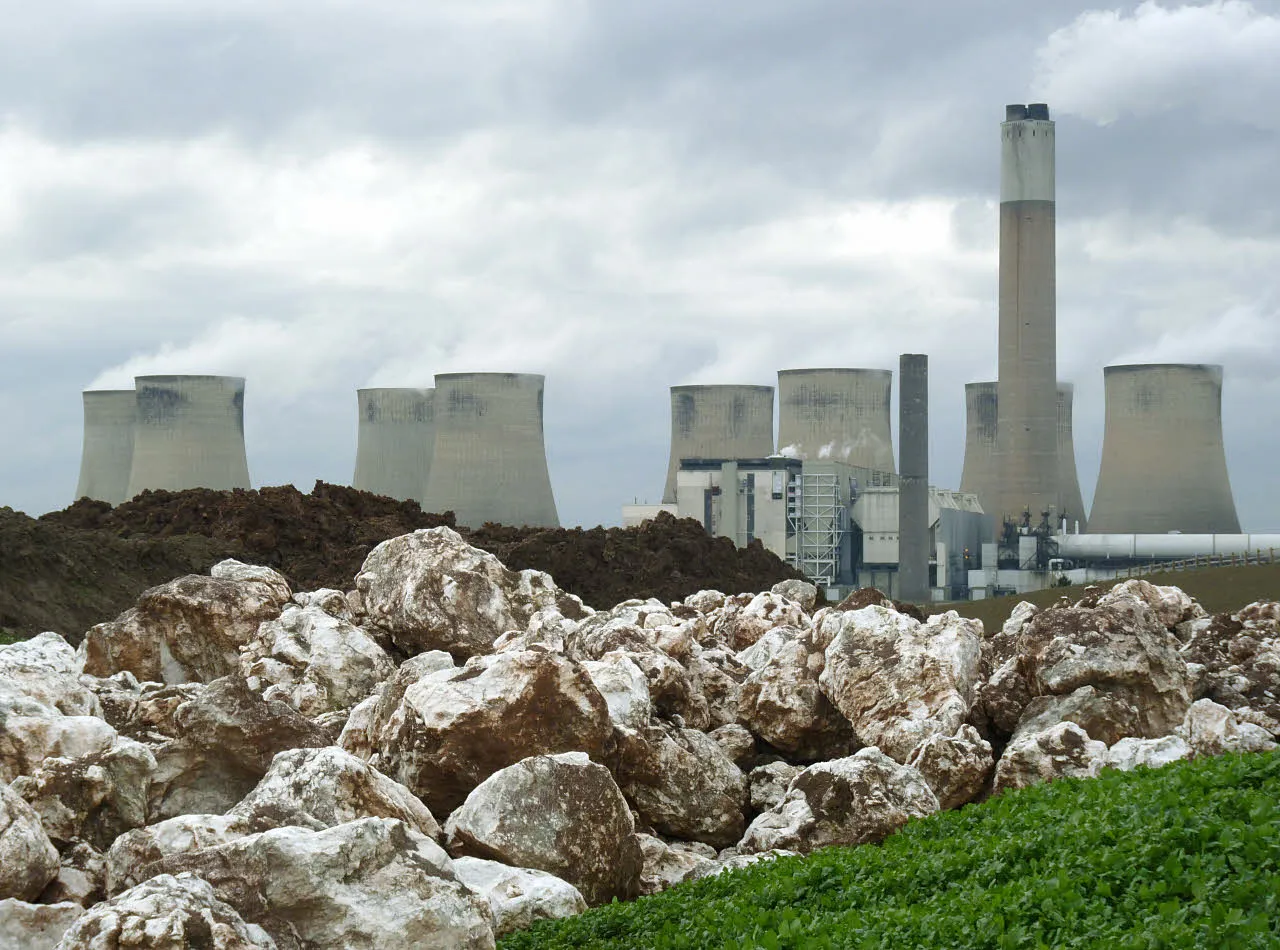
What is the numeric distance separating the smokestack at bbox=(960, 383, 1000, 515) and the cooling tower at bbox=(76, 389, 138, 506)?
24727 millimetres

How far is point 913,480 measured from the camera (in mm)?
34281

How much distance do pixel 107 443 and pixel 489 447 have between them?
12.6 meters

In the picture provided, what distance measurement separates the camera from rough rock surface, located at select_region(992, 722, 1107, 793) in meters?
6.85

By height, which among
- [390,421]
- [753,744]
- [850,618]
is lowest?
[753,744]

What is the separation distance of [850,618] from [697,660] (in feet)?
3.12

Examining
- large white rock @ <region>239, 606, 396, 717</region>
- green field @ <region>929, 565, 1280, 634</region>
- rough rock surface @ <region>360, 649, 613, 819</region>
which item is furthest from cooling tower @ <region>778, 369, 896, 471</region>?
rough rock surface @ <region>360, 649, 613, 819</region>

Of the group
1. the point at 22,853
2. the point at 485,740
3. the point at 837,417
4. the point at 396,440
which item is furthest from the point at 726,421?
the point at 22,853

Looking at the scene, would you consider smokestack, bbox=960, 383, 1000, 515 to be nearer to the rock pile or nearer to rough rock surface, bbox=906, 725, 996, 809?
the rock pile

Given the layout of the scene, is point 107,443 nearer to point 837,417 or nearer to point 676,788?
point 837,417

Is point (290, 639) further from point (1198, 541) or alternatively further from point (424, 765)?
point (1198, 541)

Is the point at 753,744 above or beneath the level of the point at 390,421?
beneath

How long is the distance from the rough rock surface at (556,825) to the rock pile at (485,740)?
11mm


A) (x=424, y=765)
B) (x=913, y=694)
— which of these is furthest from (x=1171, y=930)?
(x=913, y=694)

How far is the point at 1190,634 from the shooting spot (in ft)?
34.3
